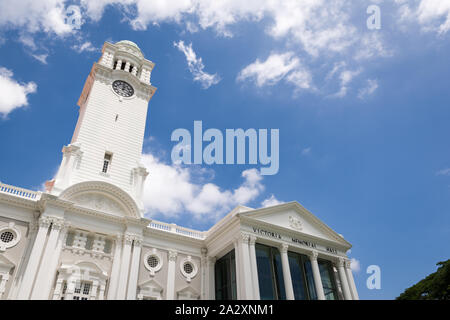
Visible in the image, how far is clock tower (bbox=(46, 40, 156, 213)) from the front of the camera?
93.6 ft

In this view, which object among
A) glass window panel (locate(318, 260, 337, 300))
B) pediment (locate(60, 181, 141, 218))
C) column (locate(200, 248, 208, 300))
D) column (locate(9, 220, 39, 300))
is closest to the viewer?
column (locate(9, 220, 39, 300))

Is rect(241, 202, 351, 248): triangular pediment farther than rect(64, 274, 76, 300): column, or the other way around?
rect(241, 202, 351, 248): triangular pediment

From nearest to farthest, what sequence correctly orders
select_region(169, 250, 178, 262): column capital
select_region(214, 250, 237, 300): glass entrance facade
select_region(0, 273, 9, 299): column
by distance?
select_region(0, 273, 9, 299): column, select_region(214, 250, 237, 300): glass entrance facade, select_region(169, 250, 178, 262): column capital

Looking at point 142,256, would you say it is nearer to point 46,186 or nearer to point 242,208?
point 242,208

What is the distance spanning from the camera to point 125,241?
87.7 ft

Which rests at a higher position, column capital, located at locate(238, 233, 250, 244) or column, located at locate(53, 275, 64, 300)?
column capital, located at locate(238, 233, 250, 244)

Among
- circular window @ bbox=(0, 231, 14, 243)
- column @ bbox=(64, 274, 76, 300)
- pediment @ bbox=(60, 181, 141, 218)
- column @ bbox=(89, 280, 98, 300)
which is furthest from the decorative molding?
circular window @ bbox=(0, 231, 14, 243)

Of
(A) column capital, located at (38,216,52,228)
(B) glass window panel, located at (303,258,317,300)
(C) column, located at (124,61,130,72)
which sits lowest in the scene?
(B) glass window panel, located at (303,258,317,300)

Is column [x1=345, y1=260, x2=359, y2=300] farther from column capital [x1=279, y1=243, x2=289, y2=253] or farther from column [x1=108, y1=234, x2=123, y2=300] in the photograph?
column [x1=108, y1=234, x2=123, y2=300]

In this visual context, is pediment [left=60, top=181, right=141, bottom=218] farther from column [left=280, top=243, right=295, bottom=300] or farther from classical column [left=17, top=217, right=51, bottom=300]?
column [left=280, top=243, right=295, bottom=300]

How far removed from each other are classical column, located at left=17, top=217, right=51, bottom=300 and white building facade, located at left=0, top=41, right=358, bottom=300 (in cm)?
6

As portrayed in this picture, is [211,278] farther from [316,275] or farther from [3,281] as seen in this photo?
[3,281]

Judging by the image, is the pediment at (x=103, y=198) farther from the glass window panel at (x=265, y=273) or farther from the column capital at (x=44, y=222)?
the glass window panel at (x=265, y=273)

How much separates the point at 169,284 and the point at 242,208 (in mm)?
8596
